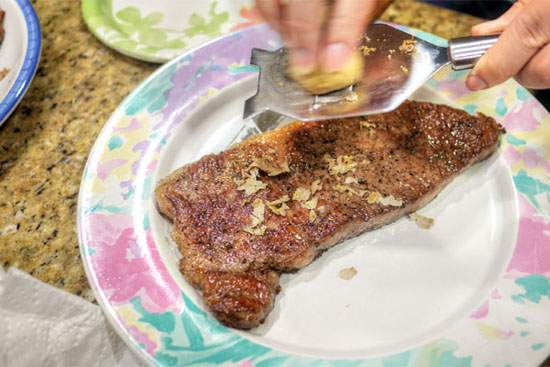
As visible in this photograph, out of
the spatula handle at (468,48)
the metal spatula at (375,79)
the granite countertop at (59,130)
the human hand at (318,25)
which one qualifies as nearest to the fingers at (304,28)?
the human hand at (318,25)

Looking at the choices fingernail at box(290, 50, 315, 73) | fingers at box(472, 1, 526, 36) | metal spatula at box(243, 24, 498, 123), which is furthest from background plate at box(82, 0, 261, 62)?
fingers at box(472, 1, 526, 36)

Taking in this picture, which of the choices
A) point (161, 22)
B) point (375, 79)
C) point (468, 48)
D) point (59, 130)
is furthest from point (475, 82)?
point (59, 130)

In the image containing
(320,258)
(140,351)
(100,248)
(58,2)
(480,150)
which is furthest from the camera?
(58,2)

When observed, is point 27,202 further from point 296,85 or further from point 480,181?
point 480,181

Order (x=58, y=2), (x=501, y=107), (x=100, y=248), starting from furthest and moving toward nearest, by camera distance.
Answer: (x=58, y=2) → (x=501, y=107) → (x=100, y=248)

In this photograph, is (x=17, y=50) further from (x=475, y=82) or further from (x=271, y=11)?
(x=475, y=82)

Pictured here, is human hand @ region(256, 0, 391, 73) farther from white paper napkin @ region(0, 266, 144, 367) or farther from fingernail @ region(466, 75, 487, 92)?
white paper napkin @ region(0, 266, 144, 367)

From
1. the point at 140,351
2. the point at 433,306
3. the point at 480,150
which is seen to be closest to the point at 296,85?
the point at 480,150
